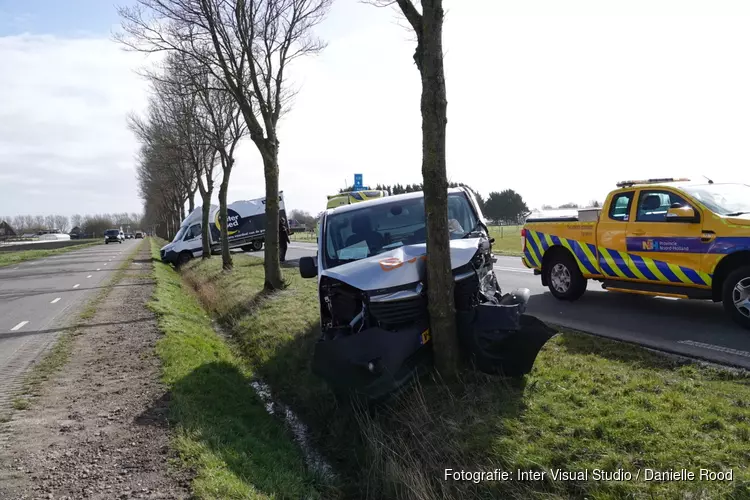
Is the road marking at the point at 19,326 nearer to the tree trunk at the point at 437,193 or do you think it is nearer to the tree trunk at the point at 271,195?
the tree trunk at the point at 271,195

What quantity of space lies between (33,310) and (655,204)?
13056mm

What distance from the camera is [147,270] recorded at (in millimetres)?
24453

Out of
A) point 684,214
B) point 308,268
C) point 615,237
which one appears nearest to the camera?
point 308,268

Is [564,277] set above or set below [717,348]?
above

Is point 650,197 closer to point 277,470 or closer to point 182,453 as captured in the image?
point 277,470

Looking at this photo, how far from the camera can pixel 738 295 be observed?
755 centimetres

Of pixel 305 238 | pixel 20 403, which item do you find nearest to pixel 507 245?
pixel 20 403

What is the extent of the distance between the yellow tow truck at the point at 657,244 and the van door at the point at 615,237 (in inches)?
0.6

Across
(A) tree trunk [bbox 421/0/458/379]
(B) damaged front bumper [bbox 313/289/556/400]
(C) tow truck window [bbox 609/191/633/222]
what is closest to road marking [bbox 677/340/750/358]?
(B) damaged front bumper [bbox 313/289/556/400]

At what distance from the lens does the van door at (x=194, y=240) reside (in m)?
32.0

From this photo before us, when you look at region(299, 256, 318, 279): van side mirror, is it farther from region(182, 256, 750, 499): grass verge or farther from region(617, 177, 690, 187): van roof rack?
region(617, 177, 690, 187): van roof rack

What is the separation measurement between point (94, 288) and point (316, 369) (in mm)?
14469

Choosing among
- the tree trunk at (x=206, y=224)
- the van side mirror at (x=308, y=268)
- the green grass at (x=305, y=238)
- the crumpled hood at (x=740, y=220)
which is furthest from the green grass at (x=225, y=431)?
the green grass at (x=305, y=238)

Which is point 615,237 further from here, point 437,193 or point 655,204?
point 437,193
